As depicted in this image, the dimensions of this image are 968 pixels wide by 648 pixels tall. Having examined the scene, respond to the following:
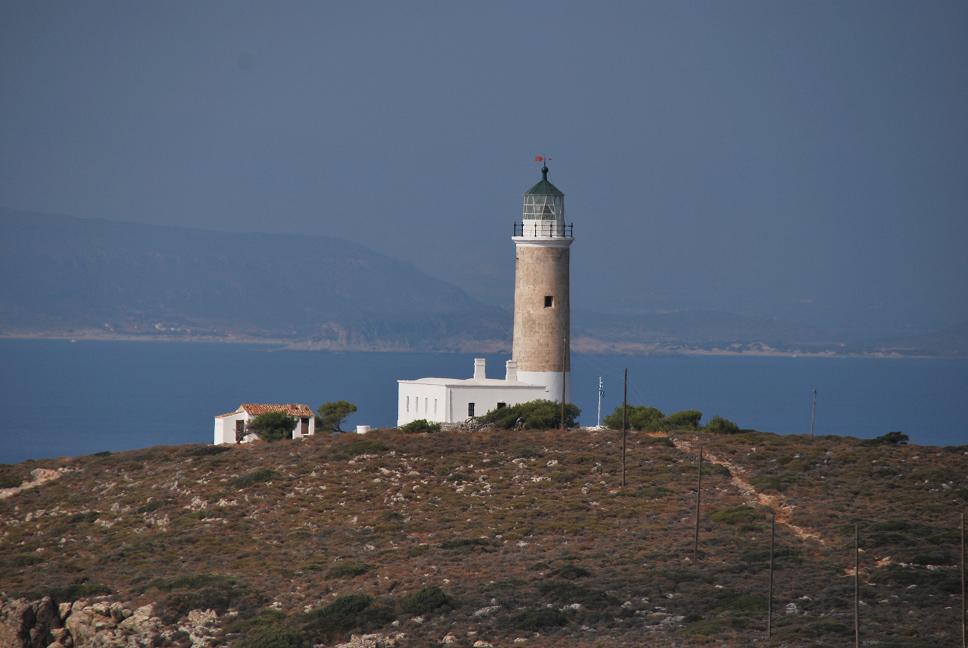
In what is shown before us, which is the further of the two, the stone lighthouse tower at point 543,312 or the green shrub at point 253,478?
the stone lighthouse tower at point 543,312

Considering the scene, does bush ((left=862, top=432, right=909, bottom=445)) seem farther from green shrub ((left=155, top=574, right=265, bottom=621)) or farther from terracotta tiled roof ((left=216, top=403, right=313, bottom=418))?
green shrub ((left=155, top=574, right=265, bottom=621))

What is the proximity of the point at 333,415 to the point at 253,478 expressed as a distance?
12.3 meters

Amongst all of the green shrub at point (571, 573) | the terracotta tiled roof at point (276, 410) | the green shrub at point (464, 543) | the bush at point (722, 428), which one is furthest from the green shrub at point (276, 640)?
the bush at point (722, 428)

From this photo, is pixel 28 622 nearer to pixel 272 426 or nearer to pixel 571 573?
pixel 571 573

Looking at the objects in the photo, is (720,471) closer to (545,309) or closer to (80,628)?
(545,309)

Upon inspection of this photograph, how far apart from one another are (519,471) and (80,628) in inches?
590

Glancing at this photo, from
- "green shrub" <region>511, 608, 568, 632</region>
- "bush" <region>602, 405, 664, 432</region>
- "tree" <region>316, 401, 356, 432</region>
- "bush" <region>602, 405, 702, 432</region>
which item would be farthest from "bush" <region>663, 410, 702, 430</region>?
"green shrub" <region>511, 608, 568, 632</region>

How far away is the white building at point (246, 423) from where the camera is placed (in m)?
58.6

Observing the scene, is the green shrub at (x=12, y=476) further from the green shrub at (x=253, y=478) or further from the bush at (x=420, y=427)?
the bush at (x=420, y=427)

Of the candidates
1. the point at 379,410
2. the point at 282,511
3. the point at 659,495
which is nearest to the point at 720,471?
the point at 659,495

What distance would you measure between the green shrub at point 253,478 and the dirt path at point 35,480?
814 cm

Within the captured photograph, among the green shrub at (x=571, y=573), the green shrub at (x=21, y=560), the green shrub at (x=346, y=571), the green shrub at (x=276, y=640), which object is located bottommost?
the green shrub at (x=276, y=640)

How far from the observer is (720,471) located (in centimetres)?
4941

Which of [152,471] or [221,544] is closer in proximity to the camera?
[221,544]
